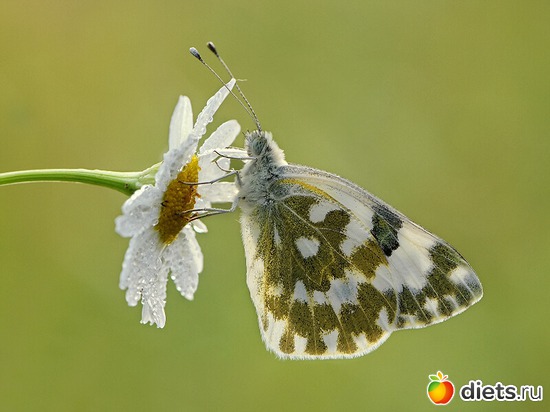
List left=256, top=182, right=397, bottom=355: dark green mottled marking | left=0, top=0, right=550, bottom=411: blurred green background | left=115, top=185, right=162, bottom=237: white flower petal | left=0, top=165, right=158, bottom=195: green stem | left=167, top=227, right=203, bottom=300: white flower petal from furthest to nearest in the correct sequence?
left=0, top=0, right=550, bottom=411: blurred green background, left=256, top=182, right=397, bottom=355: dark green mottled marking, left=167, top=227, right=203, bottom=300: white flower petal, left=115, top=185, right=162, bottom=237: white flower petal, left=0, top=165, right=158, bottom=195: green stem

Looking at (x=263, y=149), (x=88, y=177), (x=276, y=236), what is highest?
(x=263, y=149)

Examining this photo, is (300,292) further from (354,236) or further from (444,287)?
(444,287)

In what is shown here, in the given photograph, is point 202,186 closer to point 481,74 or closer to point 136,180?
point 136,180

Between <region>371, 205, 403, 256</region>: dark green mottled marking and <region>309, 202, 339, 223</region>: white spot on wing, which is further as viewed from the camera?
<region>309, 202, 339, 223</region>: white spot on wing

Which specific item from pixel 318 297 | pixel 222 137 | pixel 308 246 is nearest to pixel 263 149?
pixel 222 137

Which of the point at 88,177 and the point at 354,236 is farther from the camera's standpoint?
the point at 354,236

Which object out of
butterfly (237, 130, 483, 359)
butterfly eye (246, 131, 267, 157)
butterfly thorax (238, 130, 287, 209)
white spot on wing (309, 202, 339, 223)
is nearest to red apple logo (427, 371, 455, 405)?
butterfly (237, 130, 483, 359)

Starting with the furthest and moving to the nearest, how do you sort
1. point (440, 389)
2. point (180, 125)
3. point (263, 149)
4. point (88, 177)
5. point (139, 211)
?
point (440, 389) → point (263, 149) → point (180, 125) → point (139, 211) → point (88, 177)

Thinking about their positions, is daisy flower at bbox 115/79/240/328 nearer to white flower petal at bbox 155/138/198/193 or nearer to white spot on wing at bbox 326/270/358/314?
white flower petal at bbox 155/138/198/193

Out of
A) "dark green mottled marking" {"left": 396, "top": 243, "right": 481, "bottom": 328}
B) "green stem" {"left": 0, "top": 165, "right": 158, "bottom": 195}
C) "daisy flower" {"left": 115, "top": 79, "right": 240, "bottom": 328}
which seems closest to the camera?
"green stem" {"left": 0, "top": 165, "right": 158, "bottom": 195}
